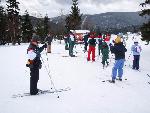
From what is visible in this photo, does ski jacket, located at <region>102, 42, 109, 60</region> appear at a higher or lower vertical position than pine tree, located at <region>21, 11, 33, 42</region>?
lower

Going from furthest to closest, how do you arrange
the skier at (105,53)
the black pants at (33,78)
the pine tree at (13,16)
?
the pine tree at (13,16) < the skier at (105,53) < the black pants at (33,78)

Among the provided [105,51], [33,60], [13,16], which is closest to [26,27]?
[13,16]

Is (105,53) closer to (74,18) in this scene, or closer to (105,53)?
(105,53)

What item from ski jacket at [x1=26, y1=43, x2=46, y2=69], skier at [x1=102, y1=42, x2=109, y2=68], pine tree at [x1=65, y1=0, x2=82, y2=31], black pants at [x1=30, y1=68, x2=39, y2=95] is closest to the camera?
ski jacket at [x1=26, y1=43, x2=46, y2=69]

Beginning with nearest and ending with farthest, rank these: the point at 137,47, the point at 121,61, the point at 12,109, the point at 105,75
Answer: the point at 12,109 → the point at 121,61 → the point at 105,75 → the point at 137,47

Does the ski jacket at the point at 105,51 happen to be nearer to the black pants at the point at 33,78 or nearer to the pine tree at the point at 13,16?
the black pants at the point at 33,78

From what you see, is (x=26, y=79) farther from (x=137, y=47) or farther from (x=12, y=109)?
(x=137, y=47)

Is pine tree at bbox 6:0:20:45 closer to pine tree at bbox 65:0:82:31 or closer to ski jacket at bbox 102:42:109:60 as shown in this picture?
pine tree at bbox 65:0:82:31

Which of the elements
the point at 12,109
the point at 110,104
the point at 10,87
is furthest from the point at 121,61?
the point at 12,109

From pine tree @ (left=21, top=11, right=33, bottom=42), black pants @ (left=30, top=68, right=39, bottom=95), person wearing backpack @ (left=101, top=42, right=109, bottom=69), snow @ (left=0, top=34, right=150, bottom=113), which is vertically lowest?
snow @ (left=0, top=34, right=150, bottom=113)

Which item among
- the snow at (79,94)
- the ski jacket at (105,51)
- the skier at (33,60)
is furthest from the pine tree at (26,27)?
the skier at (33,60)

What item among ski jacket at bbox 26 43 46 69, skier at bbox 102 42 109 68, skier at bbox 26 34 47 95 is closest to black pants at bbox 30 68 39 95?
skier at bbox 26 34 47 95

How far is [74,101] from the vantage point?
970 cm

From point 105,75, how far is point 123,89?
11.0 ft
